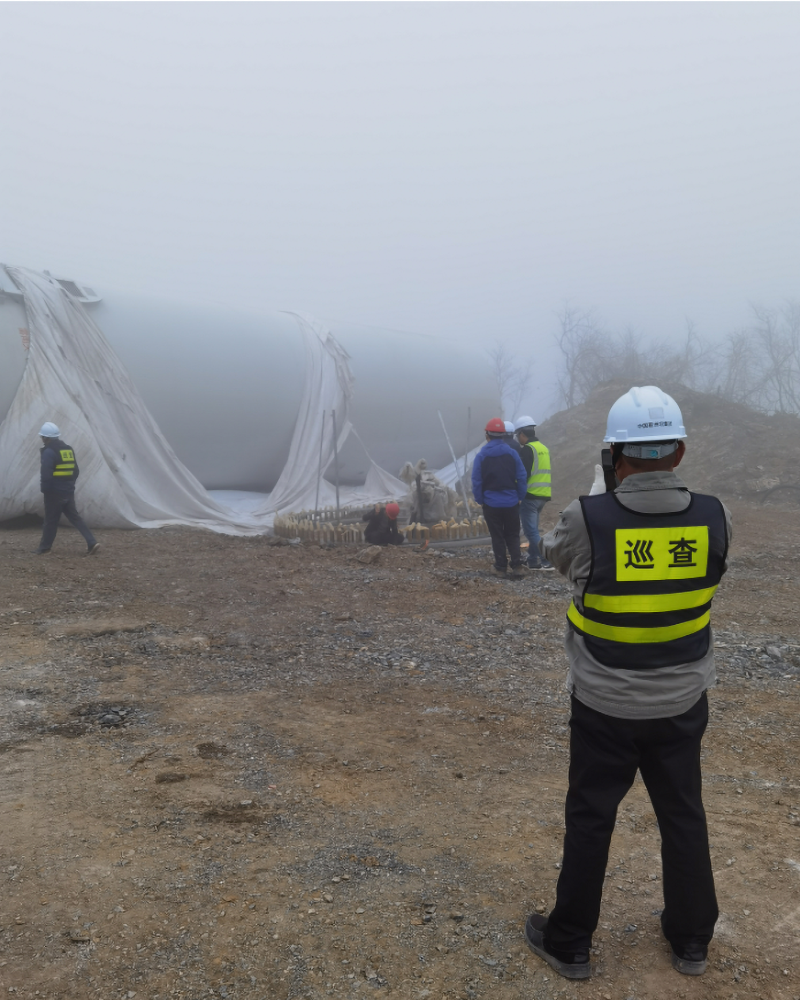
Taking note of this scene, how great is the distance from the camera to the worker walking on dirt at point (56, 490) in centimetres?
929

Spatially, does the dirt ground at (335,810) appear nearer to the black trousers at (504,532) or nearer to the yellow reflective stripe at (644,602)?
the yellow reflective stripe at (644,602)

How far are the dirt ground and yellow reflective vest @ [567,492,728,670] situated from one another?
1.06 metres

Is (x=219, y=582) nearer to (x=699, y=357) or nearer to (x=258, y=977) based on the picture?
(x=258, y=977)

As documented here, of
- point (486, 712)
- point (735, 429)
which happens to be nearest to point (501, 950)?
point (486, 712)

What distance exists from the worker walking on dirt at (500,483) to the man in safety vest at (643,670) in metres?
6.01

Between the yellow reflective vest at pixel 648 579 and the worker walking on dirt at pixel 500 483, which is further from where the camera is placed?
the worker walking on dirt at pixel 500 483

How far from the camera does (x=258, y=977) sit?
2.35 metres

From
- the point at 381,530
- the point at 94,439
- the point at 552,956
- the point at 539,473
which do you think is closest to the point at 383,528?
the point at 381,530

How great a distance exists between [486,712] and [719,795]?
1474 millimetres

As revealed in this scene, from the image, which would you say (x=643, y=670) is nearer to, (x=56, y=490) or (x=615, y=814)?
(x=615, y=814)

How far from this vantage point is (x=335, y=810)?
11.2 ft

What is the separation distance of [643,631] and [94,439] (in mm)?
10808

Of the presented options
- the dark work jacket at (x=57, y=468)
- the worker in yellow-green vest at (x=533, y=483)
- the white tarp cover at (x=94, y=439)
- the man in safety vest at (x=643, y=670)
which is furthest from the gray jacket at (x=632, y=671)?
the white tarp cover at (x=94, y=439)

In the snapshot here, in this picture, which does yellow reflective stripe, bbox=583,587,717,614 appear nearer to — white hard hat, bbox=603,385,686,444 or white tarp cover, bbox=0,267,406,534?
white hard hat, bbox=603,385,686,444
